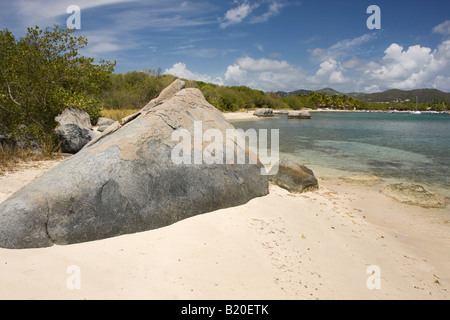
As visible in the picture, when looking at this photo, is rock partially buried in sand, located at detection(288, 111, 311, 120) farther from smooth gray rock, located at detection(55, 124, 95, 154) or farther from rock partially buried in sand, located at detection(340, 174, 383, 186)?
smooth gray rock, located at detection(55, 124, 95, 154)

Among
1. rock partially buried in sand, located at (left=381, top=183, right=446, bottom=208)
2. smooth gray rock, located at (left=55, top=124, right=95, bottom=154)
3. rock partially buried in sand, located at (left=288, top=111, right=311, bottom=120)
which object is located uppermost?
rock partially buried in sand, located at (left=288, top=111, right=311, bottom=120)

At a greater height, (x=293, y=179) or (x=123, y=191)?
(x=123, y=191)

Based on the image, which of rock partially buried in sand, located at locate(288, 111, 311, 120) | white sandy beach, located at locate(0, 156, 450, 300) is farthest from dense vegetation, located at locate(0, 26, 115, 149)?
rock partially buried in sand, located at locate(288, 111, 311, 120)

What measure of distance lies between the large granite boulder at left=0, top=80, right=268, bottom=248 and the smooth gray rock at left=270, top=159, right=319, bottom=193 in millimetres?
2207

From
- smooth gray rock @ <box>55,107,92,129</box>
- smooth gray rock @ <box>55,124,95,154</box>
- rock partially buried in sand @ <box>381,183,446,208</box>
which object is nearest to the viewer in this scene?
rock partially buried in sand @ <box>381,183,446,208</box>

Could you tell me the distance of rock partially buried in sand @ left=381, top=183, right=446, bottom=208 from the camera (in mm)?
7363

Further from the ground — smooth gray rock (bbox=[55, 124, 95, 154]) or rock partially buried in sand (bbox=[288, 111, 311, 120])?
rock partially buried in sand (bbox=[288, 111, 311, 120])

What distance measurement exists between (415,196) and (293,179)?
349 cm

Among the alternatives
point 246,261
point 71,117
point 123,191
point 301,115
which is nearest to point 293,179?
point 246,261

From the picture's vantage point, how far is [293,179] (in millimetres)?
7527

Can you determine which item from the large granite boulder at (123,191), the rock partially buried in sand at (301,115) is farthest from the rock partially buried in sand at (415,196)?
the rock partially buried in sand at (301,115)

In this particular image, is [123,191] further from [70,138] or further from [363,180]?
[363,180]
